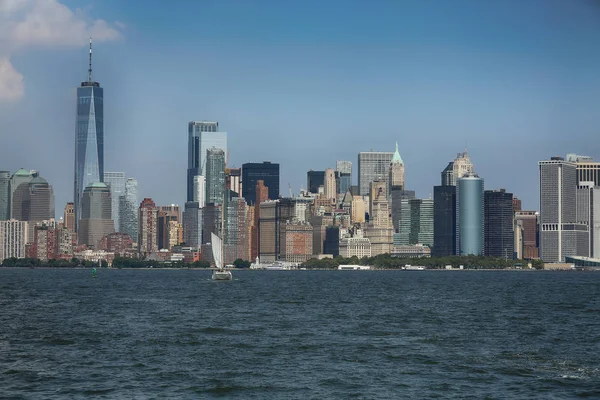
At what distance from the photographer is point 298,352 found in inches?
2165

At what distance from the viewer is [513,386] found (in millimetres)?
44125

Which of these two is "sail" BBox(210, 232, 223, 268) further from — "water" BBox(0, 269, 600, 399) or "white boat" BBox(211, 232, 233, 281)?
"water" BBox(0, 269, 600, 399)

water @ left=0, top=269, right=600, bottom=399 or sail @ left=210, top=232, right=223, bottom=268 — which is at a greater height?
sail @ left=210, top=232, right=223, bottom=268

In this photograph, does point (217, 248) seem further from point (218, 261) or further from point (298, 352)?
point (298, 352)

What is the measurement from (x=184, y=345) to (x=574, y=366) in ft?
66.8

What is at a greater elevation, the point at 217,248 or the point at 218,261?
the point at 217,248

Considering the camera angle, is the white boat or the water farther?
the white boat

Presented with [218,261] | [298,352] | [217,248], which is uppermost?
[217,248]

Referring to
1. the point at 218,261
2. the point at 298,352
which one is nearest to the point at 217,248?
the point at 218,261

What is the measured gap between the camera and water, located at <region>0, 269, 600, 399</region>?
144 ft

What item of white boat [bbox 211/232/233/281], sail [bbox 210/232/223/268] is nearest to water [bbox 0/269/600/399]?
sail [bbox 210/232/223/268]

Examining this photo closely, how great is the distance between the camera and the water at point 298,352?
144 ft

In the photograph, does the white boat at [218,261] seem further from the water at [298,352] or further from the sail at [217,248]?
the water at [298,352]

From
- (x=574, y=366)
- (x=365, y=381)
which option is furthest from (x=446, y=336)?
(x=365, y=381)
